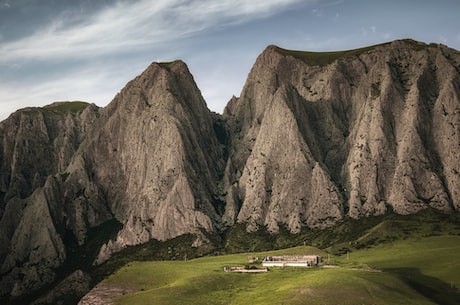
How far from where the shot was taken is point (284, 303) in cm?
19850

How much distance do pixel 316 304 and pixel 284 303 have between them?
1000cm

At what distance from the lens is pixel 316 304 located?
199250mm
